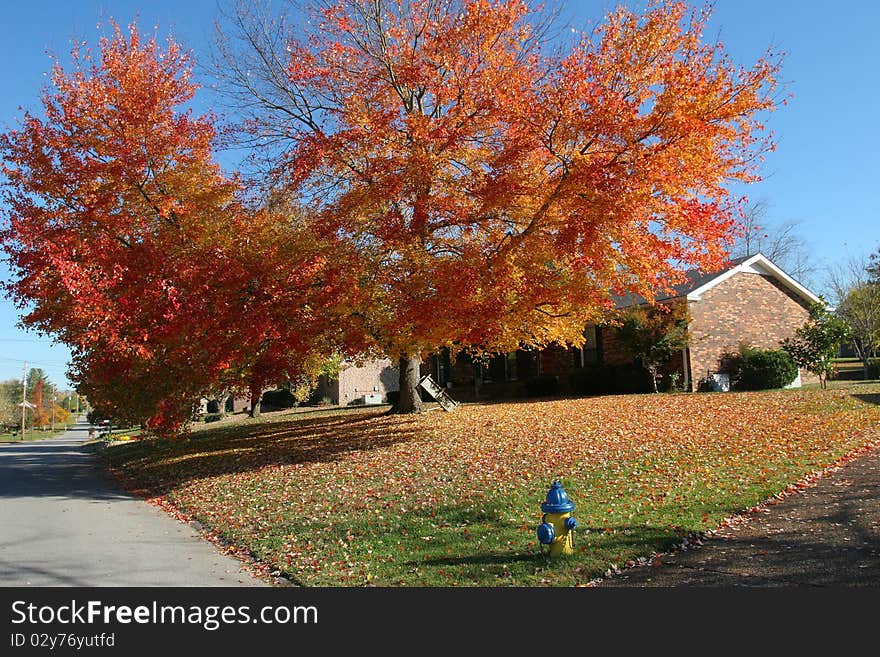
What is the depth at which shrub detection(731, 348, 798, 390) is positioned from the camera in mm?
22812

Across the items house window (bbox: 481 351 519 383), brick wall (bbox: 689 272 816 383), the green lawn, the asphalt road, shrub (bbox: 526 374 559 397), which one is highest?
brick wall (bbox: 689 272 816 383)

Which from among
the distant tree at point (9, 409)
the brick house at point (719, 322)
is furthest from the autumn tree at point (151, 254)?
the distant tree at point (9, 409)

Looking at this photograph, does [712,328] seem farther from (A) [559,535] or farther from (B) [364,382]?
(B) [364,382]

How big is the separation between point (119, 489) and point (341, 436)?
521cm

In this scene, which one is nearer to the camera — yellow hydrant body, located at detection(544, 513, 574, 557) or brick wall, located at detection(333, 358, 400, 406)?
yellow hydrant body, located at detection(544, 513, 574, 557)

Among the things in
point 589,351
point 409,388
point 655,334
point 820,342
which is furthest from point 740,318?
point 409,388

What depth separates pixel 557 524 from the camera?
6750 millimetres

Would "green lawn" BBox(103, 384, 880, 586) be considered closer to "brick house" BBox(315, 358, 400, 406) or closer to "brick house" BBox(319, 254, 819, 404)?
"brick house" BBox(319, 254, 819, 404)

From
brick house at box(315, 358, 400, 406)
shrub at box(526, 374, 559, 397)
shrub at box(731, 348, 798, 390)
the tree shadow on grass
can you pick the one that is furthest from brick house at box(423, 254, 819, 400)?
brick house at box(315, 358, 400, 406)

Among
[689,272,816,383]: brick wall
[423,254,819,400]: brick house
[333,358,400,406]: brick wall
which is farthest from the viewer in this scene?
[333,358,400,406]: brick wall

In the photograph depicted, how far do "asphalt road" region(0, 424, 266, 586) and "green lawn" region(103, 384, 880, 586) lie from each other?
564 millimetres

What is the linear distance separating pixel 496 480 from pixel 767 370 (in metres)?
15.6

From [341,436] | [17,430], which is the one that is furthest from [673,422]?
[17,430]

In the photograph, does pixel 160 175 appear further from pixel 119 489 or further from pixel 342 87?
pixel 119 489
